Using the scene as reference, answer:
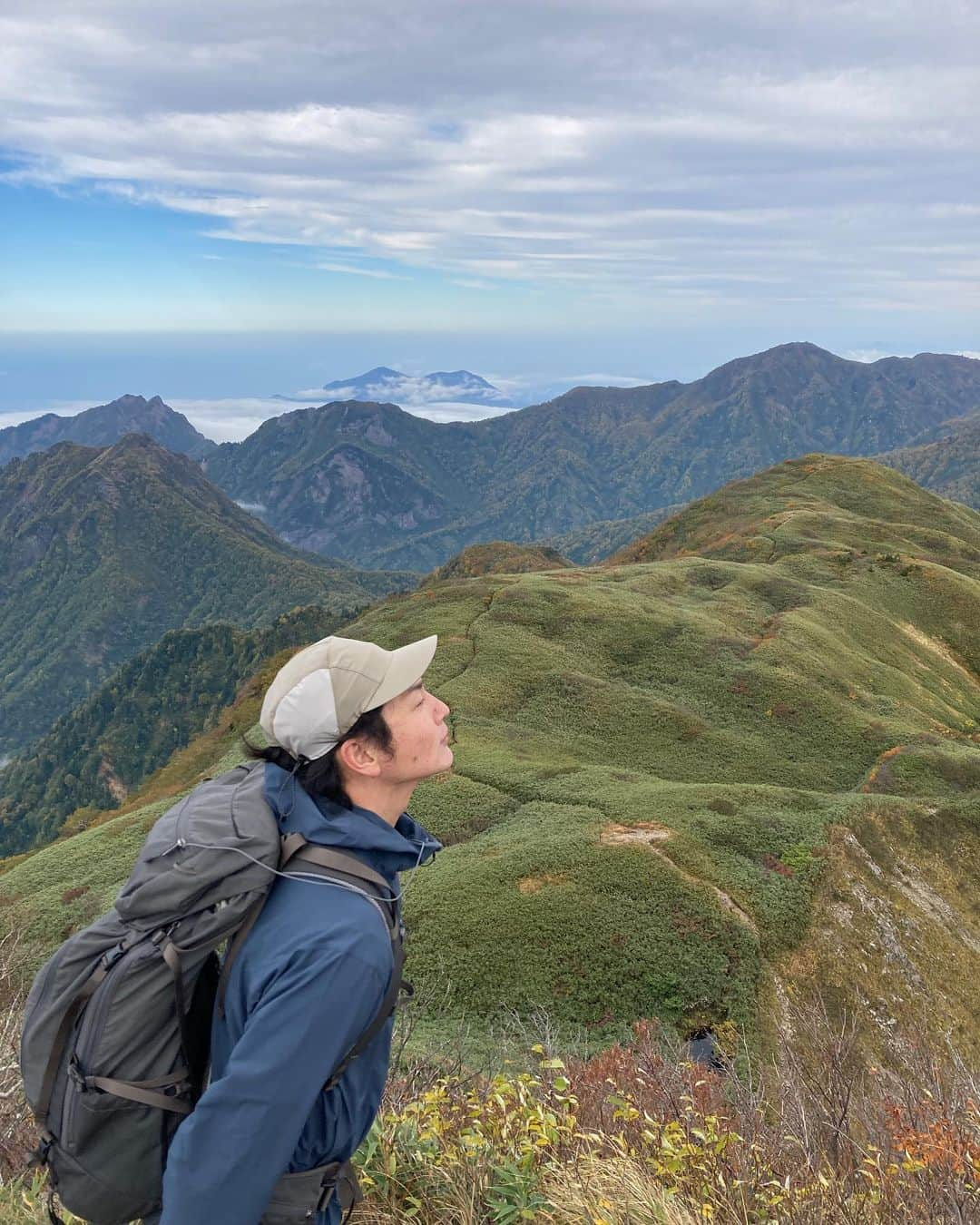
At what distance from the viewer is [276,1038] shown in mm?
3938

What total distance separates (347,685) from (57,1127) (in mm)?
2749

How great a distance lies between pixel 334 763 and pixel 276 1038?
1.52 metres

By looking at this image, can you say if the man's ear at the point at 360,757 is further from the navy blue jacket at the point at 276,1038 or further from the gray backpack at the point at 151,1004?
the navy blue jacket at the point at 276,1038

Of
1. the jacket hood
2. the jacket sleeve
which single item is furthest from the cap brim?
the jacket sleeve

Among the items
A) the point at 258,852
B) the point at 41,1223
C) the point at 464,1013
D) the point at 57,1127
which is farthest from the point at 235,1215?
the point at 464,1013

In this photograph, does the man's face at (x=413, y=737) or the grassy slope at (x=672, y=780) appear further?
the grassy slope at (x=672, y=780)

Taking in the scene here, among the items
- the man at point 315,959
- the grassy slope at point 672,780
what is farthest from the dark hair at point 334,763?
the grassy slope at point 672,780

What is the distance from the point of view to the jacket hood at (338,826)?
15.1 feet

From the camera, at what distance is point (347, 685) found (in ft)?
16.3

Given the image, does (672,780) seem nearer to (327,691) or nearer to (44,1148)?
(327,691)

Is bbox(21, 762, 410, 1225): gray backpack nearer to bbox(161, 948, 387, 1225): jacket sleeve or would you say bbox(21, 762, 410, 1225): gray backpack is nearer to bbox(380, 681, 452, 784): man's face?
bbox(161, 948, 387, 1225): jacket sleeve

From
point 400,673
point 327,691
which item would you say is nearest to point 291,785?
point 327,691

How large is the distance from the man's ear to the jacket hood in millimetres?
223

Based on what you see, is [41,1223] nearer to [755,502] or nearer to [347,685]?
[347,685]
